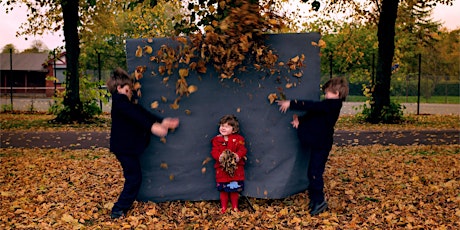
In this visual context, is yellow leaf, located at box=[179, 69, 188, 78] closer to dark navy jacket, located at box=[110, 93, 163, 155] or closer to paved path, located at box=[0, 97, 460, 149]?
dark navy jacket, located at box=[110, 93, 163, 155]

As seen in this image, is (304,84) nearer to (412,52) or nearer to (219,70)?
(219,70)

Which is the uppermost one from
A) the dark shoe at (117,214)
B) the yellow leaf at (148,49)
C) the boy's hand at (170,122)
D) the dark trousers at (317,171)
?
the yellow leaf at (148,49)

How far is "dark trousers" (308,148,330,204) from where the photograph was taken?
188 inches

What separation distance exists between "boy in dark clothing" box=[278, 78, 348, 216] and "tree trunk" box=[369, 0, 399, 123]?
1077 centimetres

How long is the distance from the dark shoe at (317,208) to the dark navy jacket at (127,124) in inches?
70.8

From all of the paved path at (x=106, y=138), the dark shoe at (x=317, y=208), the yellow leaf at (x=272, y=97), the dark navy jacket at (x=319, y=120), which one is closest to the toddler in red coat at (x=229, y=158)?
the yellow leaf at (x=272, y=97)

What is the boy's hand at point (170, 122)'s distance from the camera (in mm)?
4930

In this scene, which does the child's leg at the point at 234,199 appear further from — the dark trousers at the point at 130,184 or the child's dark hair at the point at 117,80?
the child's dark hair at the point at 117,80

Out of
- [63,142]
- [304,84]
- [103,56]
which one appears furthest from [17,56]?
[304,84]

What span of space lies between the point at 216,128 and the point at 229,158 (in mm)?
414

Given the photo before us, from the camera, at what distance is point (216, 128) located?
5.02 metres

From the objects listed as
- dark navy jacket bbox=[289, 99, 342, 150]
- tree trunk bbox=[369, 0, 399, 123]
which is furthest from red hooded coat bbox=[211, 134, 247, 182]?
tree trunk bbox=[369, 0, 399, 123]

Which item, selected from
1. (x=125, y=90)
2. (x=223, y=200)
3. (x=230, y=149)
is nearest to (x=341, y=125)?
(x=223, y=200)

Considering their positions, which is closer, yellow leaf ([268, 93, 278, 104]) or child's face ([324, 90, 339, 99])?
child's face ([324, 90, 339, 99])
